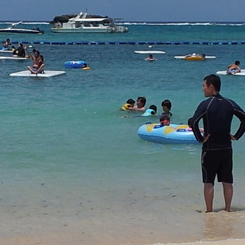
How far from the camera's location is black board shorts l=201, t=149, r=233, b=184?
5117 mm

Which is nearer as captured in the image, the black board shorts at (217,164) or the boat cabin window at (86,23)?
the black board shorts at (217,164)

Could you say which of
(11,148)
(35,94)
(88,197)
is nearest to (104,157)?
(11,148)

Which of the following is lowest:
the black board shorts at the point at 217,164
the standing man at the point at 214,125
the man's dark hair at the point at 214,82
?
the black board shorts at the point at 217,164

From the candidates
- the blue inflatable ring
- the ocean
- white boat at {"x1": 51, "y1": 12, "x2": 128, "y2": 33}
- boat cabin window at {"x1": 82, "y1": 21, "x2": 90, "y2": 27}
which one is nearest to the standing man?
the ocean

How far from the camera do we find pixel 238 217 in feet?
17.6

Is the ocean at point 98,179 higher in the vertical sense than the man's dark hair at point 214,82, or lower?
lower

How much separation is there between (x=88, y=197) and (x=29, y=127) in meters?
4.86

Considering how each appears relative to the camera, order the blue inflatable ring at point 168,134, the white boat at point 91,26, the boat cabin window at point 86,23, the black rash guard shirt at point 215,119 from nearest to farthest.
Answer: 1. the black rash guard shirt at point 215,119
2. the blue inflatable ring at point 168,134
3. the white boat at point 91,26
4. the boat cabin window at point 86,23

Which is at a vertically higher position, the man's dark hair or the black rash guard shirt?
the man's dark hair

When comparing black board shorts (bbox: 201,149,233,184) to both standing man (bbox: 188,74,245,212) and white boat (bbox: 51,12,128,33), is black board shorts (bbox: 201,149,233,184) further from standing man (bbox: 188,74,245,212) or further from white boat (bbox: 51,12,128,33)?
white boat (bbox: 51,12,128,33)

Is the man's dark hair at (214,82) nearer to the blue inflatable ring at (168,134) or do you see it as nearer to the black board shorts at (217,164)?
the black board shorts at (217,164)

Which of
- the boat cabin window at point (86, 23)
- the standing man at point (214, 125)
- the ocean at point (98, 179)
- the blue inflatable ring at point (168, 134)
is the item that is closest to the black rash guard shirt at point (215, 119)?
the standing man at point (214, 125)

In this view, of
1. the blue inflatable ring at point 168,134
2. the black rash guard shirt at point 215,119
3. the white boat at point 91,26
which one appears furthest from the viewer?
the white boat at point 91,26

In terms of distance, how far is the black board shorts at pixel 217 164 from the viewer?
5.12 m
